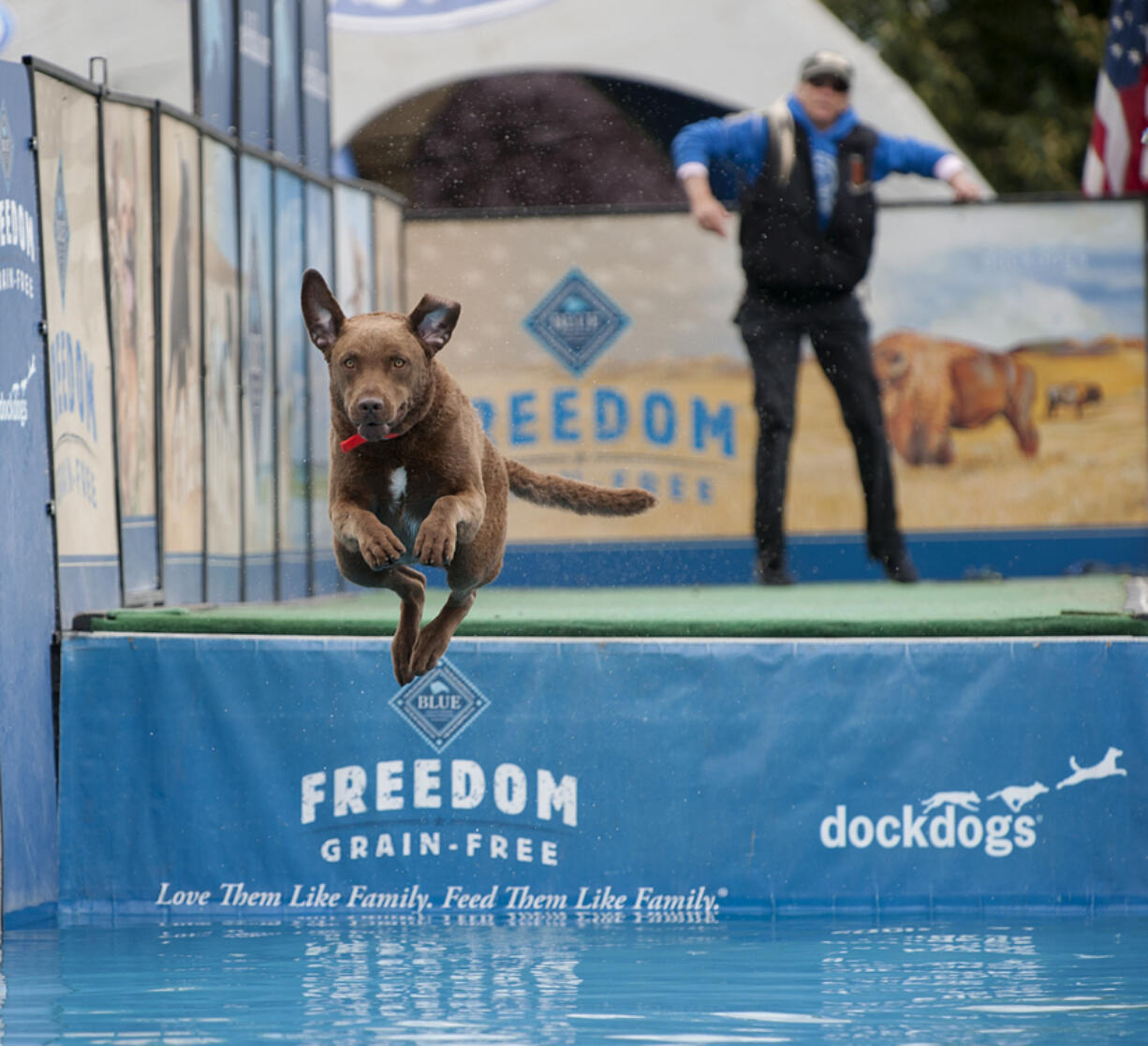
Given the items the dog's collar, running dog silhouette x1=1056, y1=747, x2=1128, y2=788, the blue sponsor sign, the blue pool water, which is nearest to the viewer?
the dog's collar

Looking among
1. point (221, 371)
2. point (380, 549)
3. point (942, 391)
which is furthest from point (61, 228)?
point (942, 391)

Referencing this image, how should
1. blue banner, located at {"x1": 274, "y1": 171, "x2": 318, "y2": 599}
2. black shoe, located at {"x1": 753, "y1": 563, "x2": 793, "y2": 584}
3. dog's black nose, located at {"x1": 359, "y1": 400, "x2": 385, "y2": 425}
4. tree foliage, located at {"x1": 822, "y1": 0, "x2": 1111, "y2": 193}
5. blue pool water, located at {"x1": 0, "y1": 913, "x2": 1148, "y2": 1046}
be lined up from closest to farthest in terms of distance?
dog's black nose, located at {"x1": 359, "y1": 400, "x2": 385, "y2": 425} < blue pool water, located at {"x1": 0, "y1": 913, "x2": 1148, "y2": 1046} < blue banner, located at {"x1": 274, "y1": 171, "x2": 318, "y2": 599} < black shoe, located at {"x1": 753, "y1": 563, "x2": 793, "y2": 584} < tree foliage, located at {"x1": 822, "y1": 0, "x2": 1111, "y2": 193}

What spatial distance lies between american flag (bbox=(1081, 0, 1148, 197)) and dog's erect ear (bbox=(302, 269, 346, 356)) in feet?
32.3

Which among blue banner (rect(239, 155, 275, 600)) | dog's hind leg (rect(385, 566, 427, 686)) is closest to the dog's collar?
dog's hind leg (rect(385, 566, 427, 686))

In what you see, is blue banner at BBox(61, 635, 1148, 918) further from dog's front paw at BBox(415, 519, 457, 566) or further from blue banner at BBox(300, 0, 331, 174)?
blue banner at BBox(300, 0, 331, 174)

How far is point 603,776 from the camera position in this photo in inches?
349

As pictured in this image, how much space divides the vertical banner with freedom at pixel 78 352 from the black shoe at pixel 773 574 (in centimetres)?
410

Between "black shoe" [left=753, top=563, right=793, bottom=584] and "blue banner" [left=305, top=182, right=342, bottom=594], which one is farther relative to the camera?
"blue banner" [left=305, top=182, right=342, bottom=594]

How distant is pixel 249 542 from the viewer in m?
11.3

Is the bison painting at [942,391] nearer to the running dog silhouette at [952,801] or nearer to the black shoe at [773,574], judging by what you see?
the black shoe at [773,574]

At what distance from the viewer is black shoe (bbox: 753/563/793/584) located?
12141 millimetres

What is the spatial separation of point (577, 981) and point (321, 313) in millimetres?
3685

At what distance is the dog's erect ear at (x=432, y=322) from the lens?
454 cm

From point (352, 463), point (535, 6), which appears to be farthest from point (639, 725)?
point (535, 6)
